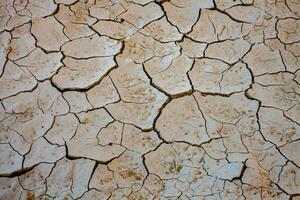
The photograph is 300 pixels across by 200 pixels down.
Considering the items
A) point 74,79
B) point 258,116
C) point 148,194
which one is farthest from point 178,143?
point 74,79

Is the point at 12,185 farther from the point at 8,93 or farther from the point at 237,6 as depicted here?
the point at 237,6

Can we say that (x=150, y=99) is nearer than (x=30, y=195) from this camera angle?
No

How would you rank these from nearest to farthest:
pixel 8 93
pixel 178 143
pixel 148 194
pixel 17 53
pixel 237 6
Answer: pixel 148 194, pixel 178 143, pixel 8 93, pixel 17 53, pixel 237 6

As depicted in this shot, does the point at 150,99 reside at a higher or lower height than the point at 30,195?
higher

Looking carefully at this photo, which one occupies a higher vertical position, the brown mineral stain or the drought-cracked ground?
the drought-cracked ground

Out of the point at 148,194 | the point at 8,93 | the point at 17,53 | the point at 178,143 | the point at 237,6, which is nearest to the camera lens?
the point at 148,194

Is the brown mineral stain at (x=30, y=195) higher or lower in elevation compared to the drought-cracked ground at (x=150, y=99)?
lower

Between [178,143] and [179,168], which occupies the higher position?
[178,143]

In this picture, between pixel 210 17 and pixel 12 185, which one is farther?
pixel 210 17
